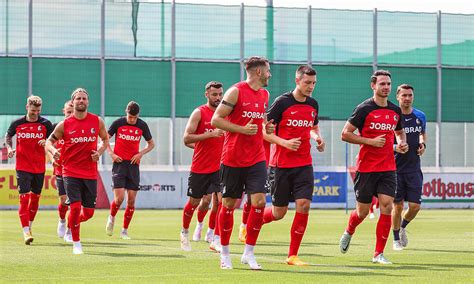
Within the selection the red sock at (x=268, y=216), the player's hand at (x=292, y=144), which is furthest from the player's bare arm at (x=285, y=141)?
the red sock at (x=268, y=216)

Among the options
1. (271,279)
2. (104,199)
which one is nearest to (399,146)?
(271,279)

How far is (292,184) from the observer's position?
537 inches

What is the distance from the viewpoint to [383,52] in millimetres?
46156

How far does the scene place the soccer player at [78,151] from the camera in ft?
51.8

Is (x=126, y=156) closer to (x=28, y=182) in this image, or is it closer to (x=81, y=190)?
(x=28, y=182)

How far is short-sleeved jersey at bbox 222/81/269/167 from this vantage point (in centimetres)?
1277

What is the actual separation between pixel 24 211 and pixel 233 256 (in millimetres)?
4993

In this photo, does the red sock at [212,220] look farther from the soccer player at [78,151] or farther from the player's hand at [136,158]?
the soccer player at [78,151]

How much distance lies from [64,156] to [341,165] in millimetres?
27999

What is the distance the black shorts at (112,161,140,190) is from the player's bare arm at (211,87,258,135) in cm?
797

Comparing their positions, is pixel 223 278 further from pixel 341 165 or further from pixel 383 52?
pixel 383 52

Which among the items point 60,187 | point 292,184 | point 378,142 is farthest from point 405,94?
point 60,187

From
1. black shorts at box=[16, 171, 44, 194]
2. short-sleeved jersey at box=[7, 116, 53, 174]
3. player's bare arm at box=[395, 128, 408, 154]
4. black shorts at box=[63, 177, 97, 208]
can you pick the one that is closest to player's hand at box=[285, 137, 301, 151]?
player's bare arm at box=[395, 128, 408, 154]

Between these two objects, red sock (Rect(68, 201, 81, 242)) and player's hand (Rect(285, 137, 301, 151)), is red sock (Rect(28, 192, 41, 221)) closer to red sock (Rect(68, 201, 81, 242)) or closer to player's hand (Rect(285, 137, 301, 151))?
red sock (Rect(68, 201, 81, 242))
